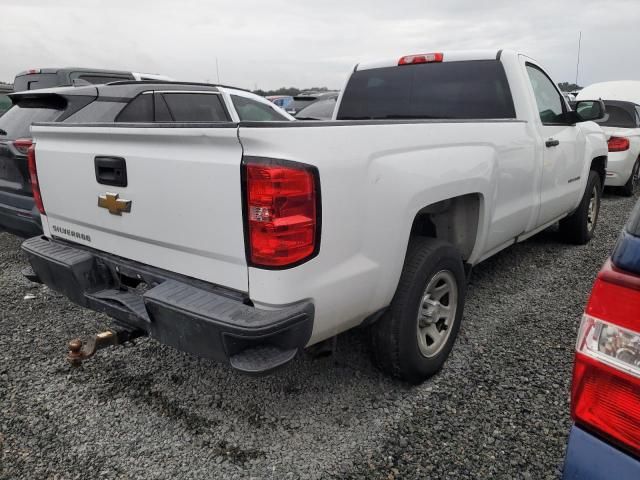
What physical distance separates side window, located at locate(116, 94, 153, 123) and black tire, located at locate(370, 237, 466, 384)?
310cm

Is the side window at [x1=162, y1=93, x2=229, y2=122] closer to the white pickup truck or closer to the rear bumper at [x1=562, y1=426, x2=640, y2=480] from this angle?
the white pickup truck

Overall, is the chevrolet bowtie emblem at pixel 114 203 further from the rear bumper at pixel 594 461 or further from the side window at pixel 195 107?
the side window at pixel 195 107

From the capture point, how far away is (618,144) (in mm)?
8023

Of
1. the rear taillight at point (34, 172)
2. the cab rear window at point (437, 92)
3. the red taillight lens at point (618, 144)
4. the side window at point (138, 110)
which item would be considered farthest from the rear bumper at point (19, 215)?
the red taillight lens at point (618, 144)

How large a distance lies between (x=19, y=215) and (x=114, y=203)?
261 cm

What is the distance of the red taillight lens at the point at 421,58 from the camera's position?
3811 millimetres

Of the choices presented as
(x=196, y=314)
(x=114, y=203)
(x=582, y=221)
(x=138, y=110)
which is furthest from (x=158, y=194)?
(x=582, y=221)

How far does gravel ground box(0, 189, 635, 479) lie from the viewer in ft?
7.15

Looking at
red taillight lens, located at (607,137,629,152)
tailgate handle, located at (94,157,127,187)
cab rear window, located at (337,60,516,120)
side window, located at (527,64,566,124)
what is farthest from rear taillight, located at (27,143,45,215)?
red taillight lens, located at (607,137,629,152)

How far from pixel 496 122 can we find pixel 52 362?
10.7ft

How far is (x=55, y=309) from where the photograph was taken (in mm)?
3850

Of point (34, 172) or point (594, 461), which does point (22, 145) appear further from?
point (594, 461)

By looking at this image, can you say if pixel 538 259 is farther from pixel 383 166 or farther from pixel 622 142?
pixel 622 142

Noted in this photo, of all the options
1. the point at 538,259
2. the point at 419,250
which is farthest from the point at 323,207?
the point at 538,259
